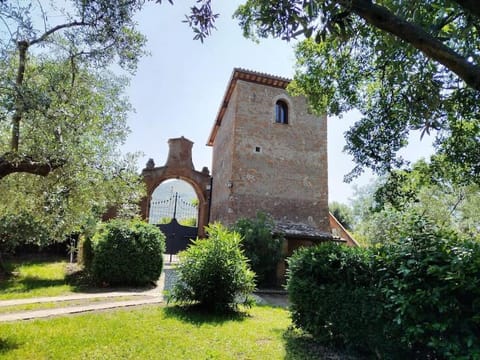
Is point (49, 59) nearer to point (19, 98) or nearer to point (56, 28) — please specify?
point (56, 28)

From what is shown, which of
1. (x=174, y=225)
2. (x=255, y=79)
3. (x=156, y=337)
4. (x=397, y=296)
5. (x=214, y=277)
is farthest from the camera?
(x=174, y=225)

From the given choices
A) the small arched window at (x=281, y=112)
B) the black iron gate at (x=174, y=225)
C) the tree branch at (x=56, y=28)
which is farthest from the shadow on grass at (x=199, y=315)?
the small arched window at (x=281, y=112)

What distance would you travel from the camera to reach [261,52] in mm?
8070

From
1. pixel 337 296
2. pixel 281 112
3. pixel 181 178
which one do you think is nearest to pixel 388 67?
pixel 337 296

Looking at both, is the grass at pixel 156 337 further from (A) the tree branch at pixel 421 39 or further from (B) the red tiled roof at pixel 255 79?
(B) the red tiled roof at pixel 255 79

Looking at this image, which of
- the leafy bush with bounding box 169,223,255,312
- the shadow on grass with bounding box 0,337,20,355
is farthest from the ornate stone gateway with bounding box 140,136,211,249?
the shadow on grass with bounding box 0,337,20,355

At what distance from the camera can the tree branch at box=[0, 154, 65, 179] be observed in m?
4.55

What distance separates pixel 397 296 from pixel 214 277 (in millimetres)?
4143

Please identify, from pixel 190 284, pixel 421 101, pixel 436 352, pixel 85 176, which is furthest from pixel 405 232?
pixel 85 176

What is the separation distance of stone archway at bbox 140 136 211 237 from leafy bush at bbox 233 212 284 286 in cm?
623

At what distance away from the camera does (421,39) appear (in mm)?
2777

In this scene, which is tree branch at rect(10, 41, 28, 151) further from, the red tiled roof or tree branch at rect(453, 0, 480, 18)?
the red tiled roof

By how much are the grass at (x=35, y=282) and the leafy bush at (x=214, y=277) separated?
3.77 metres

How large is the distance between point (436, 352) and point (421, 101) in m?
3.61
